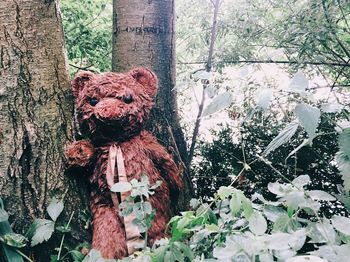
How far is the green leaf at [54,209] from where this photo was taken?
1.34 meters

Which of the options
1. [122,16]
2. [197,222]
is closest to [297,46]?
[122,16]

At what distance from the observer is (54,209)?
1.36m

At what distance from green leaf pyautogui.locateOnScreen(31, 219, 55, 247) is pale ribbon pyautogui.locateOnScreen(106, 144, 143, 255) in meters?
0.24

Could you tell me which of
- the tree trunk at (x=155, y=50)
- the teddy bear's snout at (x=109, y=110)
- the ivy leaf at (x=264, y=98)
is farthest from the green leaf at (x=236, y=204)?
the tree trunk at (x=155, y=50)

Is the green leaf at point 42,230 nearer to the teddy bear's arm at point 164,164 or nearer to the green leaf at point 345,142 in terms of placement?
the teddy bear's arm at point 164,164

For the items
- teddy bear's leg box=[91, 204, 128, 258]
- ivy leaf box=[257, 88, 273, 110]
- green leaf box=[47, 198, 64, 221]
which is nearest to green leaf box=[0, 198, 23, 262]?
green leaf box=[47, 198, 64, 221]

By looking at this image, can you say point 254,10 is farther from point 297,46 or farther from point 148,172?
point 148,172

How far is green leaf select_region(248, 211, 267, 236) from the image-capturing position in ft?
2.67

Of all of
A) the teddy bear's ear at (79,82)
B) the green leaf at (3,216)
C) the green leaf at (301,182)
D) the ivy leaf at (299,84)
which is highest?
the ivy leaf at (299,84)

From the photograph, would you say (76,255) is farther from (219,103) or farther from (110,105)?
(219,103)

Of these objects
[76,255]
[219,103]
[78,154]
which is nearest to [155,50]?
[78,154]

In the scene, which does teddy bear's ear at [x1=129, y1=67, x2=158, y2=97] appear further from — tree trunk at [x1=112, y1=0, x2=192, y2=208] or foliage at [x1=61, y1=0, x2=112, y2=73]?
foliage at [x1=61, y1=0, x2=112, y2=73]

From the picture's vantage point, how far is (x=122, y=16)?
6.20ft

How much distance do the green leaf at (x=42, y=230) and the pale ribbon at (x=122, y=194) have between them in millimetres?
237
